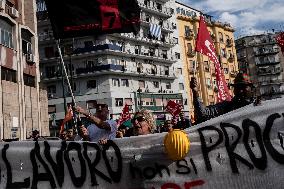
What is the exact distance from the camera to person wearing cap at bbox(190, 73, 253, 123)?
5047 millimetres

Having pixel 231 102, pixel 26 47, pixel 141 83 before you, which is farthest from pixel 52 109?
pixel 231 102

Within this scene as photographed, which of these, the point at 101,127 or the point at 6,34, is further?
the point at 6,34

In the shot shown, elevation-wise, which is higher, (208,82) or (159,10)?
(159,10)

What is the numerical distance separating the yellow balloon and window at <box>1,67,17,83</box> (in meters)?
22.2

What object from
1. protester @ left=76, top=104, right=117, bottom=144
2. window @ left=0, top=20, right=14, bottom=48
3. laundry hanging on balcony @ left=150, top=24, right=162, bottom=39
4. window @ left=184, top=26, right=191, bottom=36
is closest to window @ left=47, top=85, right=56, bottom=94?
laundry hanging on balcony @ left=150, top=24, right=162, bottom=39

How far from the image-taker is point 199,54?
216 ft

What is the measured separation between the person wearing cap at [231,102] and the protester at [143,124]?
521 millimetres

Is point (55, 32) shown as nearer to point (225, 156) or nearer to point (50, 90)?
point (225, 156)

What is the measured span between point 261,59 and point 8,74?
237 feet

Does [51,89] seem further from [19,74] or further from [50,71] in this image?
[19,74]

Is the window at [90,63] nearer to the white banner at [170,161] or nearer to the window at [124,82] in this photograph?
the window at [124,82]

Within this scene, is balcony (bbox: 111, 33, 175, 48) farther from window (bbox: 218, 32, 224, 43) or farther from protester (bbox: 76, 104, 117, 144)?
protester (bbox: 76, 104, 117, 144)

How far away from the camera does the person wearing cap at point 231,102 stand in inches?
199

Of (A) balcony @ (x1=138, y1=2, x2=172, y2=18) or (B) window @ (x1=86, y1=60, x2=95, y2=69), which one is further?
(A) balcony @ (x1=138, y1=2, x2=172, y2=18)
